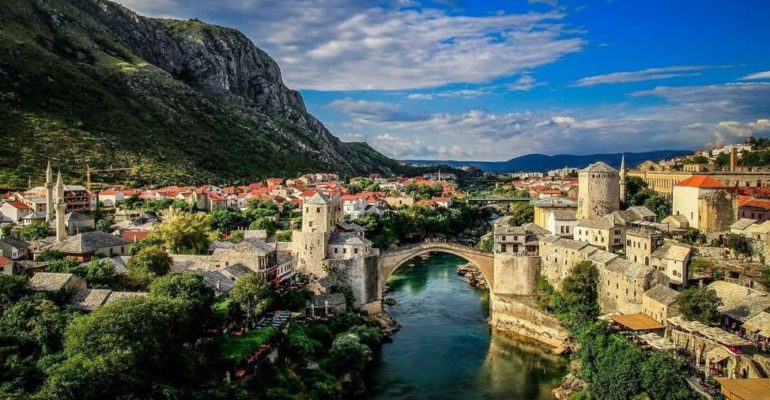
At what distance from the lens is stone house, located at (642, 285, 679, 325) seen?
26656 millimetres

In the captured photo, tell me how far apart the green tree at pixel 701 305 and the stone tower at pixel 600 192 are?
16.0 meters

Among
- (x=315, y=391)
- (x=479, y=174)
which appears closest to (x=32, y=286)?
(x=315, y=391)

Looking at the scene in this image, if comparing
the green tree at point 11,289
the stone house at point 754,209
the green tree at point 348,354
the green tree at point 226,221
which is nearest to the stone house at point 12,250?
the green tree at point 11,289

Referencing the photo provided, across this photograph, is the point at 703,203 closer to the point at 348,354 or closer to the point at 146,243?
the point at 348,354

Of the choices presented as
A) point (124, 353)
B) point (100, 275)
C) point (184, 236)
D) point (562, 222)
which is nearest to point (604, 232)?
point (562, 222)

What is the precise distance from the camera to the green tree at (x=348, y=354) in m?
28.4

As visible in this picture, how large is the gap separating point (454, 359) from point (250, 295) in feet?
36.2

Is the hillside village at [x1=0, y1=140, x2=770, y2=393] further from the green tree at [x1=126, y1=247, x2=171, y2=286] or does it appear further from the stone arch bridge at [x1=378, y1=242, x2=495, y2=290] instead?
the stone arch bridge at [x1=378, y1=242, x2=495, y2=290]

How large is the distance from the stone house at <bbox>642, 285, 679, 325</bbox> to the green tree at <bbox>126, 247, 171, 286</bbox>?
22.7 metres

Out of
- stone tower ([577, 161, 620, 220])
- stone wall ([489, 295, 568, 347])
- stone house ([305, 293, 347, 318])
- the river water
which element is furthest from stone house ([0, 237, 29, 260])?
stone tower ([577, 161, 620, 220])

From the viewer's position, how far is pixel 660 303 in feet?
89.4

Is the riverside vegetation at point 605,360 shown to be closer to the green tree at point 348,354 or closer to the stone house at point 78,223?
the green tree at point 348,354

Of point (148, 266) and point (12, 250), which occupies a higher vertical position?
point (12, 250)

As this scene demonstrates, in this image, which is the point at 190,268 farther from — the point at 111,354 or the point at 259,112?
the point at 259,112
